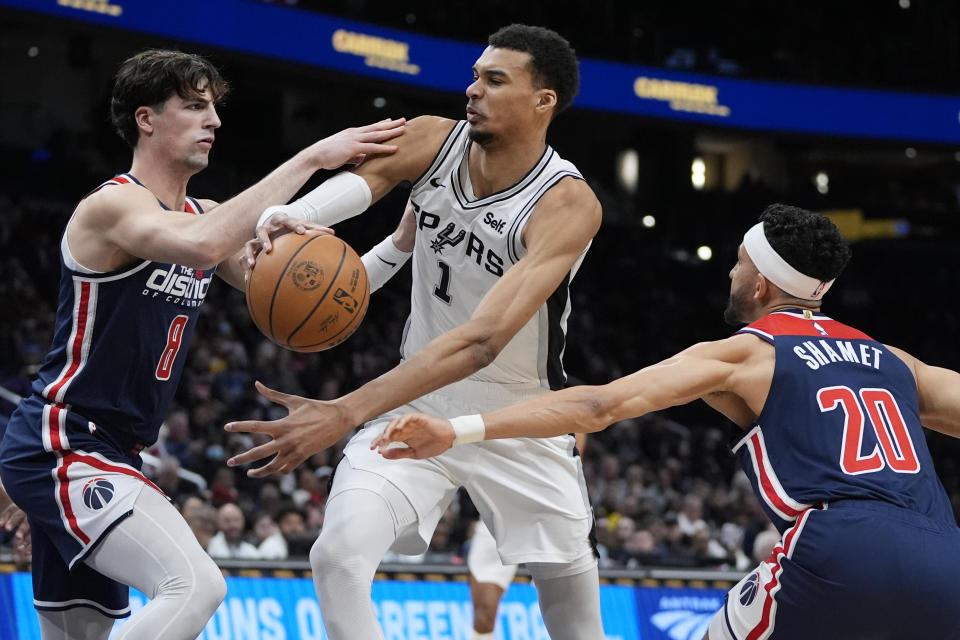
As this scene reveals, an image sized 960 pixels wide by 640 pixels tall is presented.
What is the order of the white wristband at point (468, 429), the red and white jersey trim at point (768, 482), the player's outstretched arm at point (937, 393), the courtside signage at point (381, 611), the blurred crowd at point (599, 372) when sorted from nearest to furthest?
the white wristband at point (468, 429), the red and white jersey trim at point (768, 482), the player's outstretched arm at point (937, 393), the courtside signage at point (381, 611), the blurred crowd at point (599, 372)

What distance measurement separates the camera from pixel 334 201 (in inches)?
162

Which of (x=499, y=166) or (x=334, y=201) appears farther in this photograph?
(x=499, y=166)

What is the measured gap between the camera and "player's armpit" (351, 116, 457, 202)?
429 cm

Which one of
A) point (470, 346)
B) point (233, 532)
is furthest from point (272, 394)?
point (233, 532)

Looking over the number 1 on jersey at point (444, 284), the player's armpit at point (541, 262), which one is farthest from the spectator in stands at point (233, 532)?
the player's armpit at point (541, 262)

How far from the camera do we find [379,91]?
1767cm

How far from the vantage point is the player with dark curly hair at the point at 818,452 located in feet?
11.6

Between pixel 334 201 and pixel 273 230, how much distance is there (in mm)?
357

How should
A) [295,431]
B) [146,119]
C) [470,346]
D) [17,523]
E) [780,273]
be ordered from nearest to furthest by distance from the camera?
[295,431], [470,346], [780,273], [146,119], [17,523]

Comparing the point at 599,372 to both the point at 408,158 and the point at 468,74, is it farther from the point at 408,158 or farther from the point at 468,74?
the point at 408,158

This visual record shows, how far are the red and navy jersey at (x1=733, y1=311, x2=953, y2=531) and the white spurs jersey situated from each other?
0.91m

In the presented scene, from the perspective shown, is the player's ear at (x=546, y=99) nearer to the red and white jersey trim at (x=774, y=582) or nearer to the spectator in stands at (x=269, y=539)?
the red and white jersey trim at (x=774, y=582)

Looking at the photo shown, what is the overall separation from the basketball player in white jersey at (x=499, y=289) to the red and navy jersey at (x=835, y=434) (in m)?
0.81

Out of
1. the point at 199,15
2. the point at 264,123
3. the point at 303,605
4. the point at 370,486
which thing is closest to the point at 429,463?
the point at 370,486
